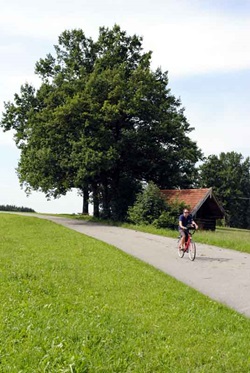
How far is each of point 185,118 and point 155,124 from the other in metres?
4.90

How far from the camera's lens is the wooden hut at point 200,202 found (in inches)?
1350

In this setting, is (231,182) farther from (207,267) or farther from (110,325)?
(110,325)

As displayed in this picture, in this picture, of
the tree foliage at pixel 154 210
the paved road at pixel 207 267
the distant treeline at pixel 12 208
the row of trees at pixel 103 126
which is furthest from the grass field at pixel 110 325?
the distant treeline at pixel 12 208

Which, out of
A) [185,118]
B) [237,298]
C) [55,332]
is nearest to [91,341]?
[55,332]

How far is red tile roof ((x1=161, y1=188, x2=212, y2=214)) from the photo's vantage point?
34106 mm

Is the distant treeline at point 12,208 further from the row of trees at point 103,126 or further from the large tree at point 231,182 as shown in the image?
the large tree at point 231,182

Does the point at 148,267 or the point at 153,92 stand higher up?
the point at 153,92

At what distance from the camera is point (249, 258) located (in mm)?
16281

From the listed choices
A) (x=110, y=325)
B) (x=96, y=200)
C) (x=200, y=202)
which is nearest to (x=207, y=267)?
(x=110, y=325)

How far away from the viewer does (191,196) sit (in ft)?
117

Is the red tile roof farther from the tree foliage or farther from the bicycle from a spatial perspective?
the bicycle

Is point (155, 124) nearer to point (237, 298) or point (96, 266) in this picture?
point (96, 266)

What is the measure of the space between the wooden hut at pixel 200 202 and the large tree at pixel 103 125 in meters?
3.47

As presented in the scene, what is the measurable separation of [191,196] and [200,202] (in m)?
1.50
